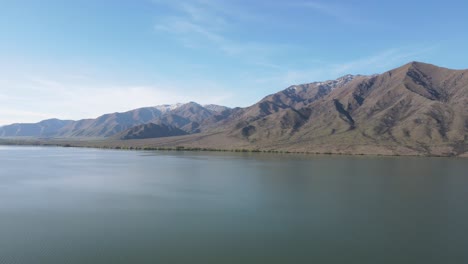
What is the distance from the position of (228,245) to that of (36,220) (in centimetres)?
2797

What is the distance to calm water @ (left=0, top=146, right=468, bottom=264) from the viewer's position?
120ft

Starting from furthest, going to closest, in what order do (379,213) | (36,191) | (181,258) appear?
(36,191), (379,213), (181,258)

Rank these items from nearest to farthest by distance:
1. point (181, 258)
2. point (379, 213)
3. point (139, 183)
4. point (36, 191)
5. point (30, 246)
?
point (181, 258), point (30, 246), point (379, 213), point (36, 191), point (139, 183)

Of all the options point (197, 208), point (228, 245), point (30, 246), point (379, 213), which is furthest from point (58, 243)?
point (379, 213)

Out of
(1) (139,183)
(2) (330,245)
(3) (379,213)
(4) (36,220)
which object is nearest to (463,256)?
(2) (330,245)

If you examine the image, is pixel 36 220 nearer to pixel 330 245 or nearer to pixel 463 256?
pixel 330 245

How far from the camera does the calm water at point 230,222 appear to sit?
120 ft

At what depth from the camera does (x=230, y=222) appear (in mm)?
49375

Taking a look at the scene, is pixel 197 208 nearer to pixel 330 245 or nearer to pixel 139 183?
pixel 330 245

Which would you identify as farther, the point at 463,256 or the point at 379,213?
the point at 379,213

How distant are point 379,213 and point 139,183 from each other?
55.2 metres

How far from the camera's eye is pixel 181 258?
3531cm

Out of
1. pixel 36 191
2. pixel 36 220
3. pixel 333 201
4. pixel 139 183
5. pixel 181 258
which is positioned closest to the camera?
pixel 181 258

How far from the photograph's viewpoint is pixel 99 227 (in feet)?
149
